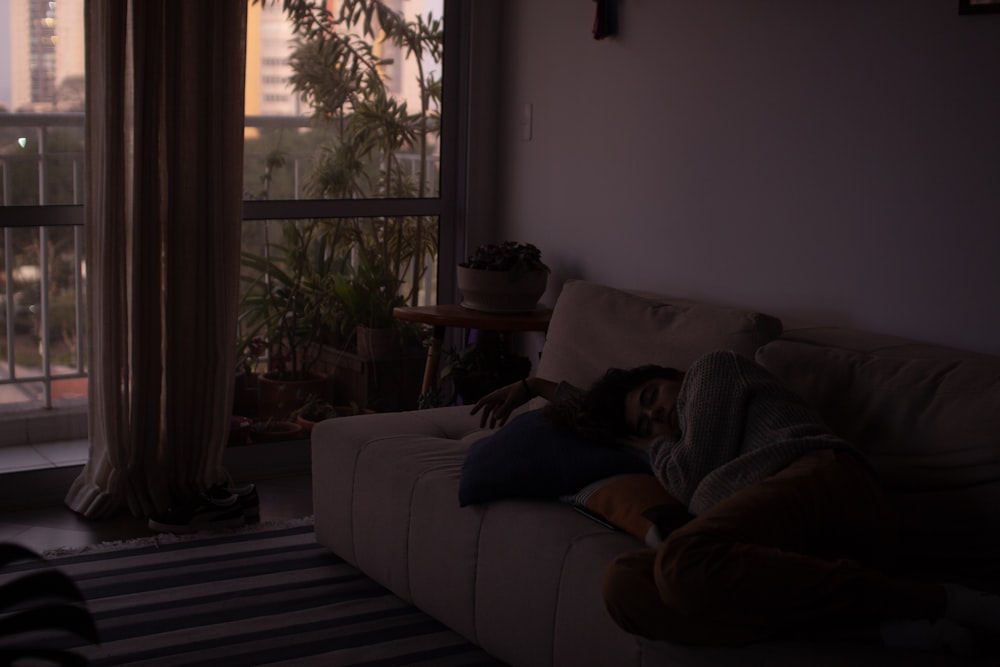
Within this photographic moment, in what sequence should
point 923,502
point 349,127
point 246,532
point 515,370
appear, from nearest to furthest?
1. point 923,502
2. point 246,532
3. point 515,370
4. point 349,127

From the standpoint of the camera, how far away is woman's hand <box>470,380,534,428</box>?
283 cm

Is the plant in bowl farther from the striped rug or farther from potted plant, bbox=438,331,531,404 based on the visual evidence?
the striped rug

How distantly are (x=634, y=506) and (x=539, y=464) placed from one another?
29 cm

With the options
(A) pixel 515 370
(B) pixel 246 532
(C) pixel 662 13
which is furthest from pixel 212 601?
(C) pixel 662 13

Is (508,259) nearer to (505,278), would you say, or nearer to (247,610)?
(505,278)

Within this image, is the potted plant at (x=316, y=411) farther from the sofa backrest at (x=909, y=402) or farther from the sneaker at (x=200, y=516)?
the sofa backrest at (x=909, y=402)

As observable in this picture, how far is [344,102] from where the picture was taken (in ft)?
13.4

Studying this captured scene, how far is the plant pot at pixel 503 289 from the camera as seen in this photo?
146 inches

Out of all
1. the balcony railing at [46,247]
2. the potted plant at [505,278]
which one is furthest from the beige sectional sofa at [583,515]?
the balcony railing at [46,247]

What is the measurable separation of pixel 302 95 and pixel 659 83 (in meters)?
1.31

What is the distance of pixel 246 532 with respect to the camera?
11.0 feet

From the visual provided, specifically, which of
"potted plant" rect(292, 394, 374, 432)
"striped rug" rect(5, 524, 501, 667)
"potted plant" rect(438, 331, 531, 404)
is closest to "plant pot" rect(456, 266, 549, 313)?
"potted plant" rect(438, 331, 531, 404)

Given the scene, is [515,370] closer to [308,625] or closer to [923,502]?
[308,625]

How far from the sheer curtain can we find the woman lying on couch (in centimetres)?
175
